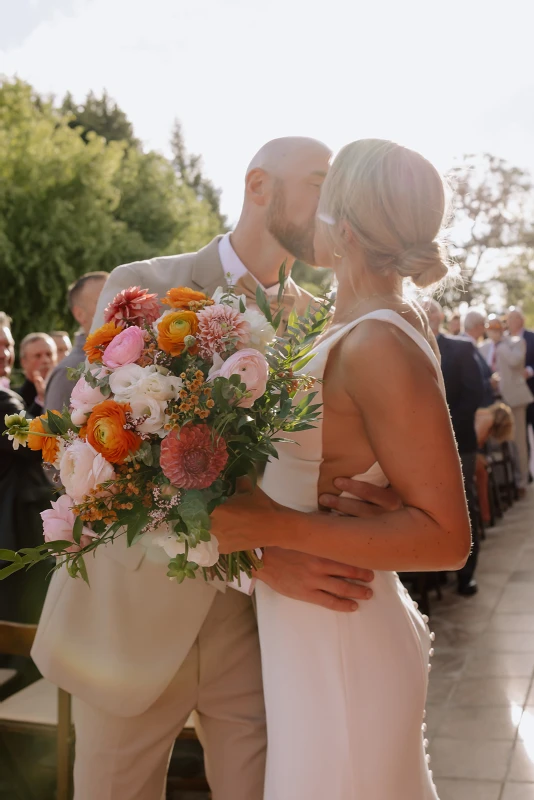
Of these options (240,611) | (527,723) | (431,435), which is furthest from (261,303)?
(527,723)

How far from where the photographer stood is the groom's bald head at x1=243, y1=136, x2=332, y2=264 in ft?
9.05

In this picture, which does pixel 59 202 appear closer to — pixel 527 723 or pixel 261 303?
pixel 527 723

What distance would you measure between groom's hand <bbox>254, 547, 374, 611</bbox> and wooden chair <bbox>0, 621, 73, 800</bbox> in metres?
1.24

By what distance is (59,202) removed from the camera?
25375 mm

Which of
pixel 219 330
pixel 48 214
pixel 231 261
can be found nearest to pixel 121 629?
pixel 219 330

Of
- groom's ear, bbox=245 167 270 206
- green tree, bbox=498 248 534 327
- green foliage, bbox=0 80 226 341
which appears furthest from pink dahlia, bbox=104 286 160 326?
green tree, bbox=498 248 534 327

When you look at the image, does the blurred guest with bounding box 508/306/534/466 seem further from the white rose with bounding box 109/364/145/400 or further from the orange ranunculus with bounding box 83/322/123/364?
the white rose with bounding box 109/364/145/400

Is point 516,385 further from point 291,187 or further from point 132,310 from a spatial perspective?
point 132,310

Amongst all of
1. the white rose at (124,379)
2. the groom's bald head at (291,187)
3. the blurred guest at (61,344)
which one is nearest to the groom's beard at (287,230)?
the groom's bald head at (291,187)

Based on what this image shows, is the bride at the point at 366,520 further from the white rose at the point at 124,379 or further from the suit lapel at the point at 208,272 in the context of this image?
the suit lapel at the point at 208,272

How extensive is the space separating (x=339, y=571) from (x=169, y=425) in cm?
60

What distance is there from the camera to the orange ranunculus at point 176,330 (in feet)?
5.55

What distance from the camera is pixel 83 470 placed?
1.64 m

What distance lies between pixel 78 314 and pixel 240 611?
3.45m
